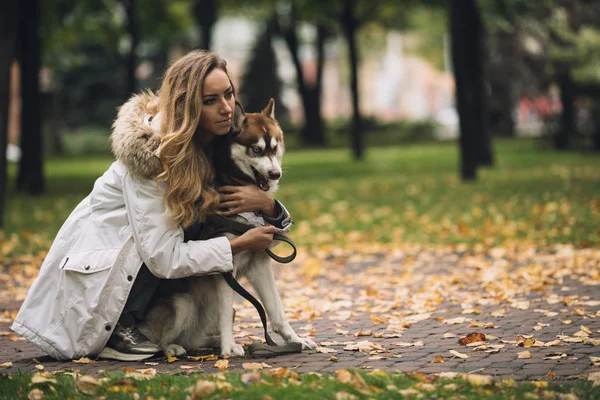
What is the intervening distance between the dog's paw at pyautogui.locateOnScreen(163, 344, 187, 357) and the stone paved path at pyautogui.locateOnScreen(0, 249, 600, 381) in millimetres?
128

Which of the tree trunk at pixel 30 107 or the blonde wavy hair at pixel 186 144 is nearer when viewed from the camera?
the blonde wavy hair at pixel 186 144

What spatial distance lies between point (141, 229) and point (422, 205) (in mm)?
11842

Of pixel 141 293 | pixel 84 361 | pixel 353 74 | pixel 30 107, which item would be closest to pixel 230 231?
pixel 141 293

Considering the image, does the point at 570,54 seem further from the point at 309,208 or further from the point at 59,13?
the point at 59,13

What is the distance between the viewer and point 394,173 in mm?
26203

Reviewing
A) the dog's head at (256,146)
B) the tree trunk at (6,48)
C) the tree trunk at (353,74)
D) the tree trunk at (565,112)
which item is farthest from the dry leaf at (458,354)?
the tree trunk at (565,112)

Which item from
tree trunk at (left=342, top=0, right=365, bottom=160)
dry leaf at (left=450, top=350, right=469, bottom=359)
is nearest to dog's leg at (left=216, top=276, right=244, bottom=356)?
dry leaf at (left=450, top=350, right=469, bottom=359)

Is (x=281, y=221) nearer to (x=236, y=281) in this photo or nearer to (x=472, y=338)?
(x=236, y=281)

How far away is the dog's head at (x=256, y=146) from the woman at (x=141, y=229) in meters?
0.09

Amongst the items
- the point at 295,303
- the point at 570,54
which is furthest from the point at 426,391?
the point at 570,54

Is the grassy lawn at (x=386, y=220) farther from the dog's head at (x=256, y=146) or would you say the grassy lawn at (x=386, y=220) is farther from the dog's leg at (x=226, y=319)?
the dog's head at (x=256, y=146)

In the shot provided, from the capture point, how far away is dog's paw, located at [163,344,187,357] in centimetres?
595

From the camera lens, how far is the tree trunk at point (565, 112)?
35625 millimetres

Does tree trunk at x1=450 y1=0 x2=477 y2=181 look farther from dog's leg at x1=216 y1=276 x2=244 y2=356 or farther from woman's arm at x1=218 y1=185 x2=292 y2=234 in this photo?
dog's leg at x1=216 y1=276 x2=244 y2=356
